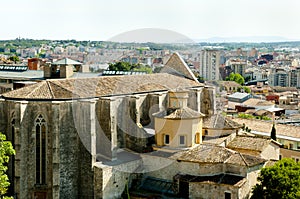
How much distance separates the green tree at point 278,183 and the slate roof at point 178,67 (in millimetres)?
16938

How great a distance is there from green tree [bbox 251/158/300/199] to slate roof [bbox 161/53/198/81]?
16.9 meters

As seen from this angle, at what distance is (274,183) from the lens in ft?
88.9

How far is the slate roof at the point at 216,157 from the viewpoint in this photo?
28.3 metres

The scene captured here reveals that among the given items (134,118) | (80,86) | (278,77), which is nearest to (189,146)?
(134,118)

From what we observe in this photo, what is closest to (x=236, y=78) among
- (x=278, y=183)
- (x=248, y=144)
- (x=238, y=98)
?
(x=238, y=98)

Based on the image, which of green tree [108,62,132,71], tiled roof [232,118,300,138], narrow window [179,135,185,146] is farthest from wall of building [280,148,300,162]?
green tree [108,62,132,71]

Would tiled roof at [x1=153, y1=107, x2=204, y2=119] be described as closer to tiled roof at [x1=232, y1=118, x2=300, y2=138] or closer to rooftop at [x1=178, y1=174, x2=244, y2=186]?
rooftop at [x1=178, y1=174, x2=244, y2=186]

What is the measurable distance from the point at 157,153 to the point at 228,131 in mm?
6747

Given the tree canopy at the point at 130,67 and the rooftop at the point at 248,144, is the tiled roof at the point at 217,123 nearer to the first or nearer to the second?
the rooftop at the point at 248,144

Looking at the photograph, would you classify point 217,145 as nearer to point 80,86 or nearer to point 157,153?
point 157,153

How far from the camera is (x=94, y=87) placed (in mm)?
31656

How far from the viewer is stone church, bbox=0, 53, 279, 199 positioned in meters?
27.7

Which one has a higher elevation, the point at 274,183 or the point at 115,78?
the point at 115,78

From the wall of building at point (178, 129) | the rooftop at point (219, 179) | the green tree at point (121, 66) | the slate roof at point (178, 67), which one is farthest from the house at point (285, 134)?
the green tree at point (121, 66)
